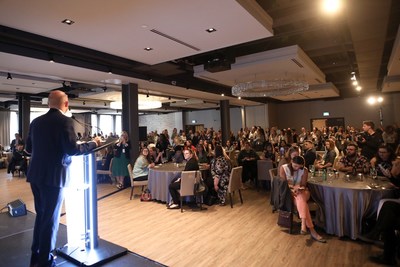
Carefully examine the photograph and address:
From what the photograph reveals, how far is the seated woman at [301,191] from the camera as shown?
3617 millimetres

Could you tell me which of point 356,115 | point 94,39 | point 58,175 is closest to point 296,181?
point 58,175

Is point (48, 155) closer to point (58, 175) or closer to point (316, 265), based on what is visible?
point (58, 175)

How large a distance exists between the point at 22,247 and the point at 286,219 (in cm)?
352

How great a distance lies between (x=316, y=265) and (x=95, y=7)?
397cm

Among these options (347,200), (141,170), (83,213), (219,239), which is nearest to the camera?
(83,213)

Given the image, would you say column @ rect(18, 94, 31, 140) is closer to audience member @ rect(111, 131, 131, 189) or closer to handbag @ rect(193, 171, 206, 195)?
audience member @ rect(111, 131, 131, 189)

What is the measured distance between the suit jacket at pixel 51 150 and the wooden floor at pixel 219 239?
162 centimetres

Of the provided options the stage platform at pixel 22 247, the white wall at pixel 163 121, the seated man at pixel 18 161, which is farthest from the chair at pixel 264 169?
the white wall at pixel 163 121

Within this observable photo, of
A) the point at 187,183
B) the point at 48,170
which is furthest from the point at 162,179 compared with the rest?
the point at 48,170

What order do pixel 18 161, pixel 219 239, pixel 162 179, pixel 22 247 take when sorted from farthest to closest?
pixel 18 161 < pixel 162 179 < pixel 219 239 < pixel 22 247

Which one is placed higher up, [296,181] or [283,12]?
[283,12]

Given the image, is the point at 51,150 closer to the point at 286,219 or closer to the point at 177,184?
the point at 177,184

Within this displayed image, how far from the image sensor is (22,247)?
3.06 m

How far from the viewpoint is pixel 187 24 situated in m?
3.74
